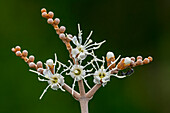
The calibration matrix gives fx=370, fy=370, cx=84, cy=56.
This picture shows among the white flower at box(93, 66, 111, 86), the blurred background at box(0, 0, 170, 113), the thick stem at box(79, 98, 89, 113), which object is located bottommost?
the thick stem at box(79, 98, 89, 113)

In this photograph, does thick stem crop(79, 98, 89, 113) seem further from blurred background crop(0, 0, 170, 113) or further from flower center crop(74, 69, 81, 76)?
blurred background crop(0, 0, 170, 113)

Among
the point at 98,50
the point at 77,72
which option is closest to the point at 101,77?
the point at 77,72

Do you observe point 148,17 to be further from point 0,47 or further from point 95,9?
point 0,47

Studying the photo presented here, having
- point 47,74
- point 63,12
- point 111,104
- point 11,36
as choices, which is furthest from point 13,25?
point 47,74

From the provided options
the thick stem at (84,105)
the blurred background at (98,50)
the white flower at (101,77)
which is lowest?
the thick stem at (84,105)

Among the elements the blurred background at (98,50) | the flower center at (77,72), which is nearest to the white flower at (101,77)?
the flower center at (77,72)

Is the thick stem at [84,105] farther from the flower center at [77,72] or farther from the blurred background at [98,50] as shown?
the blurred background at [98,50]

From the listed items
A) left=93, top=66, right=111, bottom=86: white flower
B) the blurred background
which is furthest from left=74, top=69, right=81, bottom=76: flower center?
the blurred background

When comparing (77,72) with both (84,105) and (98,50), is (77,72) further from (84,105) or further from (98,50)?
(98,50)
